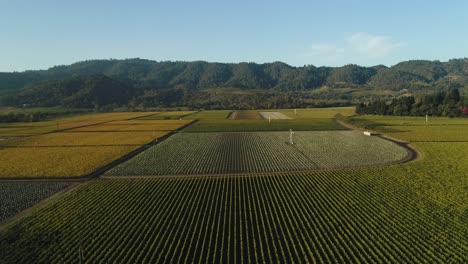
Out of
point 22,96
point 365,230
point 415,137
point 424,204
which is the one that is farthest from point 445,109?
point 22,96

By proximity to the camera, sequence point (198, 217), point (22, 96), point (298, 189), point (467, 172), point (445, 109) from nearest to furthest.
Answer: point (198, 217), point (298, 189), point (467, 172), point (445, 109), point (22, 96)

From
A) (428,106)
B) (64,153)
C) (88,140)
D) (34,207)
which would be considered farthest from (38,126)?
(428,106)

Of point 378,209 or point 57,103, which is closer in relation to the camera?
point 378,209

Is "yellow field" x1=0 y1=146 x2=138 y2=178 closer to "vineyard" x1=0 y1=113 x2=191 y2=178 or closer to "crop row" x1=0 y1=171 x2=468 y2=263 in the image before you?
"vineyard" x1=0 y1=113 x2=191 y2=178

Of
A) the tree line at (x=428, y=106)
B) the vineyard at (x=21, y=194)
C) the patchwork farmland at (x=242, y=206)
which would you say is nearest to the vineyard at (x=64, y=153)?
the patchwork farmland at (x=242, y=206)

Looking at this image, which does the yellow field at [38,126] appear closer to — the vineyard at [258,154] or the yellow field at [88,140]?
the yellow field at [88,140]

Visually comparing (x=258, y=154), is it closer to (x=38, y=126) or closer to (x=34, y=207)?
(x=34, y=207)

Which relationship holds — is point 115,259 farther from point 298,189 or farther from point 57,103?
point 57,103
